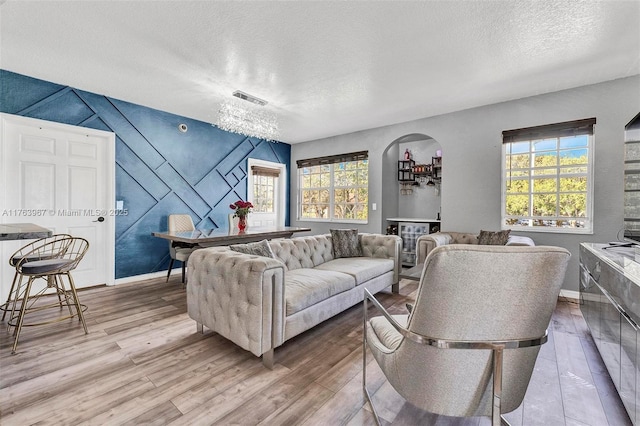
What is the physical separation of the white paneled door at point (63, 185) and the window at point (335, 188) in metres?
3.60

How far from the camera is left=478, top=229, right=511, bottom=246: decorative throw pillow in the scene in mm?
3715

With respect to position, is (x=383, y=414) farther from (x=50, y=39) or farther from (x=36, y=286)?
(x=36, y=286)

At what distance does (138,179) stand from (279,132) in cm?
259

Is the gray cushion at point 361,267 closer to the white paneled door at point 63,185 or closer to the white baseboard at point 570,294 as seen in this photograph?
the white baseboard at point 570,294

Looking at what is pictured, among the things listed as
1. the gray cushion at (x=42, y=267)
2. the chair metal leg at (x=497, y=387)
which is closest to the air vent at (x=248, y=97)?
the gray cushion at (x=42, y=267)

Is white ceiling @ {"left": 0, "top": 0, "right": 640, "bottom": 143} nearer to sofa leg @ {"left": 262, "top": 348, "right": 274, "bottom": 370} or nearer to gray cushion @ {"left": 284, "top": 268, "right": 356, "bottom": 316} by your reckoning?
gray cushion @ {"left": 284, "top": 268, "right": 356, "bottom": 316}

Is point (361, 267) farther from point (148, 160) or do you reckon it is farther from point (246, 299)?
point (148, 160)

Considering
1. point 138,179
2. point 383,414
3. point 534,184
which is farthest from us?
point 138,179

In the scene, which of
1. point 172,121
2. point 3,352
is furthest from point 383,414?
point 172,121

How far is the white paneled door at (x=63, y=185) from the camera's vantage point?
10.6 ft

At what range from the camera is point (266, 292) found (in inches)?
76.4

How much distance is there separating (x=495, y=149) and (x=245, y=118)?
12.0 ft

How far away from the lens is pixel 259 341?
6.35ft

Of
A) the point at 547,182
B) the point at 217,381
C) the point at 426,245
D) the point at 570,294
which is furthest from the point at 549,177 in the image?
the point at 217,381
